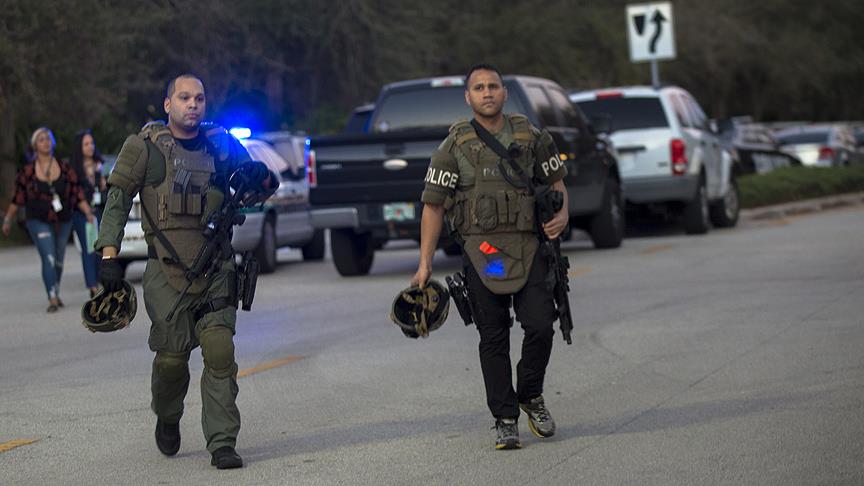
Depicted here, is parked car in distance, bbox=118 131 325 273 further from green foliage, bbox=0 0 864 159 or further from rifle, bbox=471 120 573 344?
rifle, bbox=471 120 573 344

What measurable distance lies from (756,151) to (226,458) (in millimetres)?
27435

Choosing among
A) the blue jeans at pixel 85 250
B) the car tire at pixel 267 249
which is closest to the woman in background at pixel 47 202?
the blue jeans at pixel 85 250

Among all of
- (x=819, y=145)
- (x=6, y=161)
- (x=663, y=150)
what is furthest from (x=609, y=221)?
(x=819, y=145)

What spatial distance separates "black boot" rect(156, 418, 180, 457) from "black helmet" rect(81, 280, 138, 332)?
1.74ft

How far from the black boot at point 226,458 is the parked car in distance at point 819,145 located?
30.6 m

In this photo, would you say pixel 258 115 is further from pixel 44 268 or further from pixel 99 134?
pixel 44 268

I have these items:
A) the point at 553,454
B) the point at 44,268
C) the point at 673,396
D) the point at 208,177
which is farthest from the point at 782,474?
the point at 44,268

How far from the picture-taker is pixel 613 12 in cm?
5012

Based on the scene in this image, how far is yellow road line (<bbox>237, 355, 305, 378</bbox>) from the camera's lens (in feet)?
34.6

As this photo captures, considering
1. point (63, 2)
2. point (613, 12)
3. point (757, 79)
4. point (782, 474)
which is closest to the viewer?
point (782, 474)

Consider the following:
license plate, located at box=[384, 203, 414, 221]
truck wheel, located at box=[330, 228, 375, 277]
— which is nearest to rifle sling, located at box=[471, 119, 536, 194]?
license plate, located at box=[384, 203, 414, 221]

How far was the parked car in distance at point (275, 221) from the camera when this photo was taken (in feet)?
58.6

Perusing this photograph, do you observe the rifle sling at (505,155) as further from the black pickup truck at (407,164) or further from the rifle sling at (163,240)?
the black pickup truck at (407,164)

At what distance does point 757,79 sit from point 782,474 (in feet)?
187
